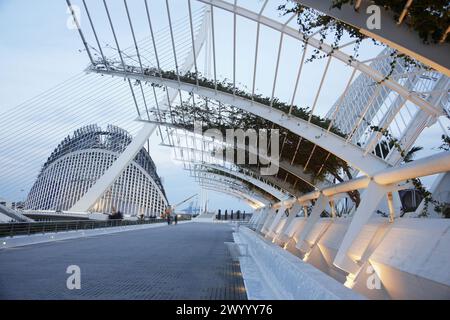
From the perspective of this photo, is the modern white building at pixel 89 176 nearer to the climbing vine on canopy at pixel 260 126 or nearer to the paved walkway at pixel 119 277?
the climbing vine on canopy at pixel 260 126

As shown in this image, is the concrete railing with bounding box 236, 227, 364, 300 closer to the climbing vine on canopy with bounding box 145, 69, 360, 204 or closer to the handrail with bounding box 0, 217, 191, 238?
the handrail with bounding box 0, 217, 191, 238

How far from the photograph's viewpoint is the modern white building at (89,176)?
83125 mm

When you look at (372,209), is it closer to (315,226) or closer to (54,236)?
(315,226)

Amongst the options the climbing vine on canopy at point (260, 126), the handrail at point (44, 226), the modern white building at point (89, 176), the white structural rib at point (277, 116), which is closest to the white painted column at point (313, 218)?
the climbing vine on canopy at point (260, 126)

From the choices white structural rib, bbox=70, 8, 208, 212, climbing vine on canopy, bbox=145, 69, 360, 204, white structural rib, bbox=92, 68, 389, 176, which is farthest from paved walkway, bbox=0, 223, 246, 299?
white structural rib, bbox=70, 8, 208, 212

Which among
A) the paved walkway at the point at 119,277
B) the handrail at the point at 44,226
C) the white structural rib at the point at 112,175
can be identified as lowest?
the paved walkway at the point at 119,277

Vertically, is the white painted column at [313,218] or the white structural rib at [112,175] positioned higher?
the white structural rib at [112,175]

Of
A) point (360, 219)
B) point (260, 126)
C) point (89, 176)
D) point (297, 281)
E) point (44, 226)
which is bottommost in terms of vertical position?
point (297, 281)

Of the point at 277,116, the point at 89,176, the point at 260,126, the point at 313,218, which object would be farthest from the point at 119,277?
the point at 89,176

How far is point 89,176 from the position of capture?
82.8 m

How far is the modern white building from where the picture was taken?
3273 inches

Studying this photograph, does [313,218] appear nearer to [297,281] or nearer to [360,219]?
[360,219]
